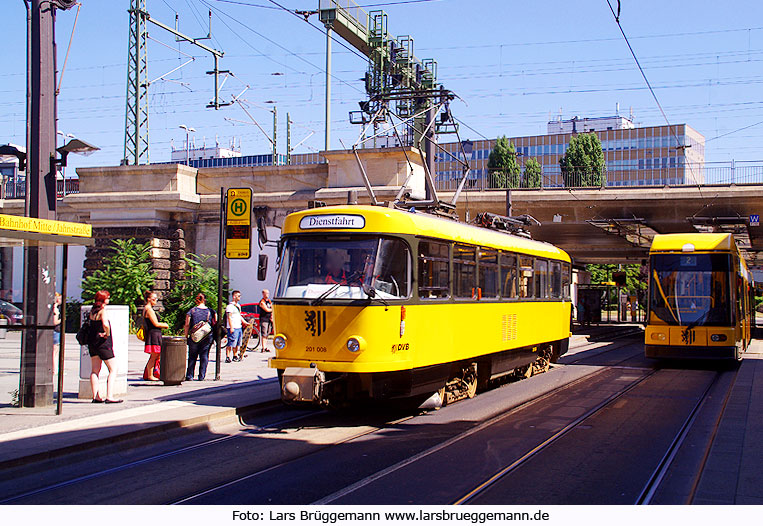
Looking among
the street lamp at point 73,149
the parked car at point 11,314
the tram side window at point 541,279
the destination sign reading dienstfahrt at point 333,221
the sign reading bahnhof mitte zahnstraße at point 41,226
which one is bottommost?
the parked car at point 11,314

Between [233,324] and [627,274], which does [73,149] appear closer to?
[233,324]

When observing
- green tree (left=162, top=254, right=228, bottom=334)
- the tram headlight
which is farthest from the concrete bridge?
the tram headlight

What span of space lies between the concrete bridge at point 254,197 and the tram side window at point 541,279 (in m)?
7.95

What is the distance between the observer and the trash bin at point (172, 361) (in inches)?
545

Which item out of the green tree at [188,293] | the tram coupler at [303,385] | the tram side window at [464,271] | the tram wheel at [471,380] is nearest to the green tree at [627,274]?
the green tree at [188,293]

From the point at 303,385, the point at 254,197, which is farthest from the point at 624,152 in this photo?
the point at 303,385

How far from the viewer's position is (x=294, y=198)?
87.4ft

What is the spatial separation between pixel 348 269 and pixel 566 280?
32.7 ft

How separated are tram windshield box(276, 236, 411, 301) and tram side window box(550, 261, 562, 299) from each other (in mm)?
7838

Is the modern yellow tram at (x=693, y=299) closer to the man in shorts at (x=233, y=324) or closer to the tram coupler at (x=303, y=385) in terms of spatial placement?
the man in shorts at (x=233, y=324)

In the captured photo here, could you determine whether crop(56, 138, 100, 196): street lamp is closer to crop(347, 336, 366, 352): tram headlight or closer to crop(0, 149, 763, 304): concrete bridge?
crop(347, 336, 366, 352): tram headlight

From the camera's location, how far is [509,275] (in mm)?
14750

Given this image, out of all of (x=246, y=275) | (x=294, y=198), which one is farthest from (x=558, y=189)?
(x=246, y=275)

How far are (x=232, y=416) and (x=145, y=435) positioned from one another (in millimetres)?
1807
